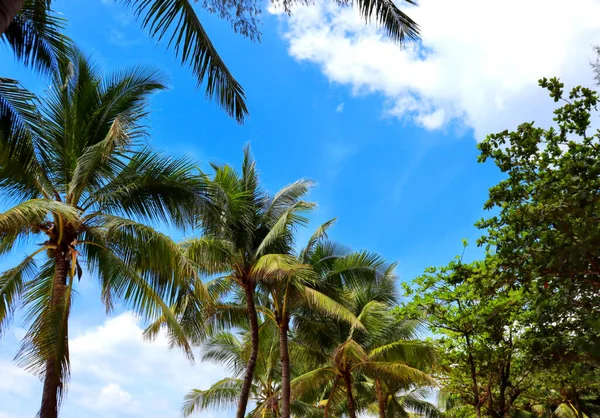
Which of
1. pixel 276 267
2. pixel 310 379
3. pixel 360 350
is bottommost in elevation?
pixel 310 379

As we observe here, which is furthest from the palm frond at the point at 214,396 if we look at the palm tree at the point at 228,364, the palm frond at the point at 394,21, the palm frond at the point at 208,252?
the palm frond at the point at 394,21

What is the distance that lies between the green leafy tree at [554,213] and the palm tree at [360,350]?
10.2m

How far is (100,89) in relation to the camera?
10.6 meters

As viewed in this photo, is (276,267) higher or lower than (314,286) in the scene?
lower

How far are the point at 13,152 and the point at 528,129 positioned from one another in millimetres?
8009

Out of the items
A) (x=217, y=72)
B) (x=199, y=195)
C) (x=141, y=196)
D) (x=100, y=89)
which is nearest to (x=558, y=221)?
(x=217, y=72)

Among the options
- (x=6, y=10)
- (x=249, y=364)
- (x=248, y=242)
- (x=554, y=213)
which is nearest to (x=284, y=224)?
(x=248, y=242)

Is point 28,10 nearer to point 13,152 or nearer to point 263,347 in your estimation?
point 13,152

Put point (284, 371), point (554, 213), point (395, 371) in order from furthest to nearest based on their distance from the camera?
point (395, 371) → point (284, 371) → point (554, 213)

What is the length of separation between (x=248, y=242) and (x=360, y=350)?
528cm

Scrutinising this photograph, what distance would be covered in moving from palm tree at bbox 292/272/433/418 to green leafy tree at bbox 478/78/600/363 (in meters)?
10.2

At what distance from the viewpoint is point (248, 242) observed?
627 inches

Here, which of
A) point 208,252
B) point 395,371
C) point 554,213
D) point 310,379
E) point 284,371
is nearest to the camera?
point 554,213

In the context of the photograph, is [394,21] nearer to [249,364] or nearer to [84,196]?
[84,196]
